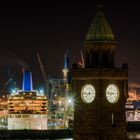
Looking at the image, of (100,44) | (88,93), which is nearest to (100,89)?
(88,93)

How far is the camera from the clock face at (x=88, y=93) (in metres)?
37.9

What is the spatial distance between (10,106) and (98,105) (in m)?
151

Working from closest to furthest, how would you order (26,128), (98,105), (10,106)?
1. (98,105)
2. (26,128)
3. (10,106)

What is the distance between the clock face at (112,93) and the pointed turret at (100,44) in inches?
39.5

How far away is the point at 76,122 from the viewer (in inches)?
1512

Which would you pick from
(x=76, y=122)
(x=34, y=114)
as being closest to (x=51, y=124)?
(x=34, y=114)

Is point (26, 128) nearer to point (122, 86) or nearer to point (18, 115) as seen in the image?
point (18, 115)

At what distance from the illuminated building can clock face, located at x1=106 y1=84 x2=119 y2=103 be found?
139 meters

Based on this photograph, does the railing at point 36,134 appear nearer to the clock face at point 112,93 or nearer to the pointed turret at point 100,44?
the clock face at point 112,93

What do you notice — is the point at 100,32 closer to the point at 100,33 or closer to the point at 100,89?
the point at 100,33

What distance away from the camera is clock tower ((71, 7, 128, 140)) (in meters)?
37.6

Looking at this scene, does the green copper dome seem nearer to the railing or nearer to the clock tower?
the clock tower

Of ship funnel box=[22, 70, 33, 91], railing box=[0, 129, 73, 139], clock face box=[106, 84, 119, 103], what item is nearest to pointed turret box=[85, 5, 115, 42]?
clock face box=[106, 84, 119, 103]

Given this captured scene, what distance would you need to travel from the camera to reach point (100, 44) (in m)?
37.7
